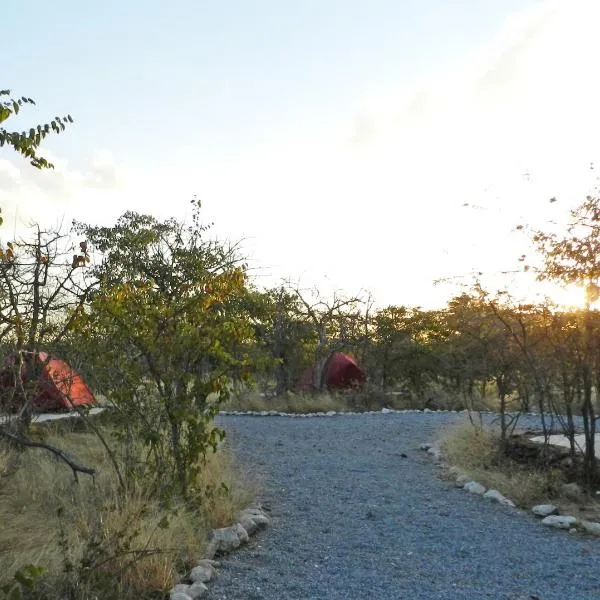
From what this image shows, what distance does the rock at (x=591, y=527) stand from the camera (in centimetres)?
542

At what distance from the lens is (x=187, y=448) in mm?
5414

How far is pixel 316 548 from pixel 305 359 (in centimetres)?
1266

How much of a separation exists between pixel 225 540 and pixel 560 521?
294cm

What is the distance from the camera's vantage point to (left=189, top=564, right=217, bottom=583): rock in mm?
3873

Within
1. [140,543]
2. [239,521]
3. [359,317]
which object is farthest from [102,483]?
[359,317]

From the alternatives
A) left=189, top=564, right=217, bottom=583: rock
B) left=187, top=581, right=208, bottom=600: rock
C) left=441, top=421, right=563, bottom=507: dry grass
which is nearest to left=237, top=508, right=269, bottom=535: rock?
left=189, top=564, right=217, bottom=583: rock

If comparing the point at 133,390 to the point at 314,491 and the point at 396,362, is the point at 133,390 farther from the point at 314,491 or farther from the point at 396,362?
the point at 396,362

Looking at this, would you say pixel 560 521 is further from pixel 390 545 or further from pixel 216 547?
pixel 216 547

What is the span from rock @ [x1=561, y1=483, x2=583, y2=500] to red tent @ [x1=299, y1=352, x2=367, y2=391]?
11.5 metres

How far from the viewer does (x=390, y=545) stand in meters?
4.91

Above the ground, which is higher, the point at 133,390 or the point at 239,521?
the point at 133,390

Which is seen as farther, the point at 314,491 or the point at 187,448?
the point at 314,491

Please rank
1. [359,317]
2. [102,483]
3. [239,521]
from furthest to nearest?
[359,317]
[102,483]
[239,521]

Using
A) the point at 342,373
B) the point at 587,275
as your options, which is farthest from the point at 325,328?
the point at 587,275
